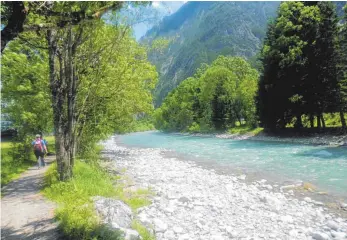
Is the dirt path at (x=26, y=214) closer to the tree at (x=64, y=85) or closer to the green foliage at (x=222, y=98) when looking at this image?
the tree at (x=64, y=85)

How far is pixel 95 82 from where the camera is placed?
620 inches

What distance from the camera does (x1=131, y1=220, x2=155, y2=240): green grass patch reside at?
825 cm

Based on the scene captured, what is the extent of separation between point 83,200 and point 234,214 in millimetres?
5795

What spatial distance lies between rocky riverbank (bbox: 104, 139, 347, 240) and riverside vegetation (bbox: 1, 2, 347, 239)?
3.95 feet

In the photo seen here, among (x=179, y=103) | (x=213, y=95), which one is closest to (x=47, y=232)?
(x=213, y=95)

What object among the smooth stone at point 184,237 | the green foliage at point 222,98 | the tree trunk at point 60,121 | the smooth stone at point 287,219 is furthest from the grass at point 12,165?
the green foliage at point 222,98

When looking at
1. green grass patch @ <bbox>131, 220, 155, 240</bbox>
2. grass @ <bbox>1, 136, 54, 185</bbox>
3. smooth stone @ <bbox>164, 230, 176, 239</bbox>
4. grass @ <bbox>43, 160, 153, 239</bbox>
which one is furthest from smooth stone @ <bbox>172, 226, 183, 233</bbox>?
grass @ <bbox>1, 136, 54, 185</bbox>

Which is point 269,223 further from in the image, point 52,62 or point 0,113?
point 0,113

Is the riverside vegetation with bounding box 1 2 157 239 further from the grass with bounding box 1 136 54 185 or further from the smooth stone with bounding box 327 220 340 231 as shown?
the smooth stone with bounding box 327 220 340 231

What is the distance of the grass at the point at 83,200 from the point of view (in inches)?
301

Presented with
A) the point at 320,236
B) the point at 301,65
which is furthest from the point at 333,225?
the point at 301,65

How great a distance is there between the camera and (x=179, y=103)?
10569cm

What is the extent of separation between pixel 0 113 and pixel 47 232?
17.6 metres

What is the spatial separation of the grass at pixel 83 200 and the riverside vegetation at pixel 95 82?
1.5 inches
